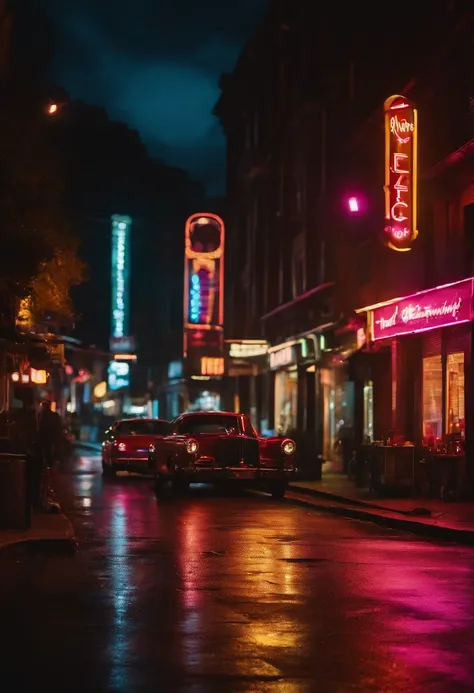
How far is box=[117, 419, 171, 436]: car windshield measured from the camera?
101 feet

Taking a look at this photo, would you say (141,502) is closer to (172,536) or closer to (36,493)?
(36,493)

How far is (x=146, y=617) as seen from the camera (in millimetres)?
8859

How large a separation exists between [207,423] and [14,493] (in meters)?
9.27

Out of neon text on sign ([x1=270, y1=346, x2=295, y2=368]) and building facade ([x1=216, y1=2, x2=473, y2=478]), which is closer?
building facade ([x1=216, y1=2, x2=473, y2=478])

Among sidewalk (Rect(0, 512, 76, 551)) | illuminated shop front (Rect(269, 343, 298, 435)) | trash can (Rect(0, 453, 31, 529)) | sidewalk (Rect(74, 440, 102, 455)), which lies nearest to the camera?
sidewalk (Rect(0, 512, 76, 551))

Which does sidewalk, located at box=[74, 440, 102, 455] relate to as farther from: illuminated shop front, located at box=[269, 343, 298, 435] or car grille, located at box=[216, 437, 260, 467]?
car grille, located at box=[216, 437, 260, 467]

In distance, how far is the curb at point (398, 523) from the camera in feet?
50.3

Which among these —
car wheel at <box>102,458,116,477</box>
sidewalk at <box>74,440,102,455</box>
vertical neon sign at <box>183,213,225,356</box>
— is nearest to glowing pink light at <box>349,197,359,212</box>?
car wheel at <box>102,458,116,477</box>

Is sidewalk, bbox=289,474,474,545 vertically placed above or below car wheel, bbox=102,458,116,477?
below

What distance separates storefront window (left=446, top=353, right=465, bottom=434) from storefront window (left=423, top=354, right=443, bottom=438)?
472 mm

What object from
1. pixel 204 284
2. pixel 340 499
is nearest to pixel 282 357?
pixel 204 284

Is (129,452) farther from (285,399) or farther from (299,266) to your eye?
(285,399)

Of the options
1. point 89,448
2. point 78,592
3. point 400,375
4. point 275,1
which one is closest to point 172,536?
point 78,592

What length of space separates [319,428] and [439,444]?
1231 cm
